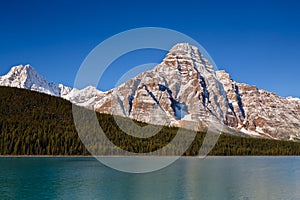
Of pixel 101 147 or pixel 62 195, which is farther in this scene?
pixel 101 147

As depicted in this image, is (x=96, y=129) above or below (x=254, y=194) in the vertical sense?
above

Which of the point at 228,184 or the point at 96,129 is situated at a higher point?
the point at 96,129

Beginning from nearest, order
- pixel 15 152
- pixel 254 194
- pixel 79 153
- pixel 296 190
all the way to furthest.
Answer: pixel 254 194
pixel 296 190
pixel 15 152
pixel 79 153

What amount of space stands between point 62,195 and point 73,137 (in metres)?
125

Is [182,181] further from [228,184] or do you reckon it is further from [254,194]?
[254,194]

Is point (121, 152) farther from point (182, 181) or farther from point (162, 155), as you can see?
point (182, 181)

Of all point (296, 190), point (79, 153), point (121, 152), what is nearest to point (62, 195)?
point (296, 190)

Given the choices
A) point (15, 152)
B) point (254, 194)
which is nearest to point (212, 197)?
point (254, 194)

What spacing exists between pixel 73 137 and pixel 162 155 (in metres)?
45.9

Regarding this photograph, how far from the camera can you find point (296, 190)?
6462cm

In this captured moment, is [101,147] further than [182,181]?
Yes

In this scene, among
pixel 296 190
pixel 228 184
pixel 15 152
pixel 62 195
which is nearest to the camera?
pixel 62 195

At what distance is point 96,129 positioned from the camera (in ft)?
649

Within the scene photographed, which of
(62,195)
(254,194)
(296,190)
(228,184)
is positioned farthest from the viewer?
(228,184)
